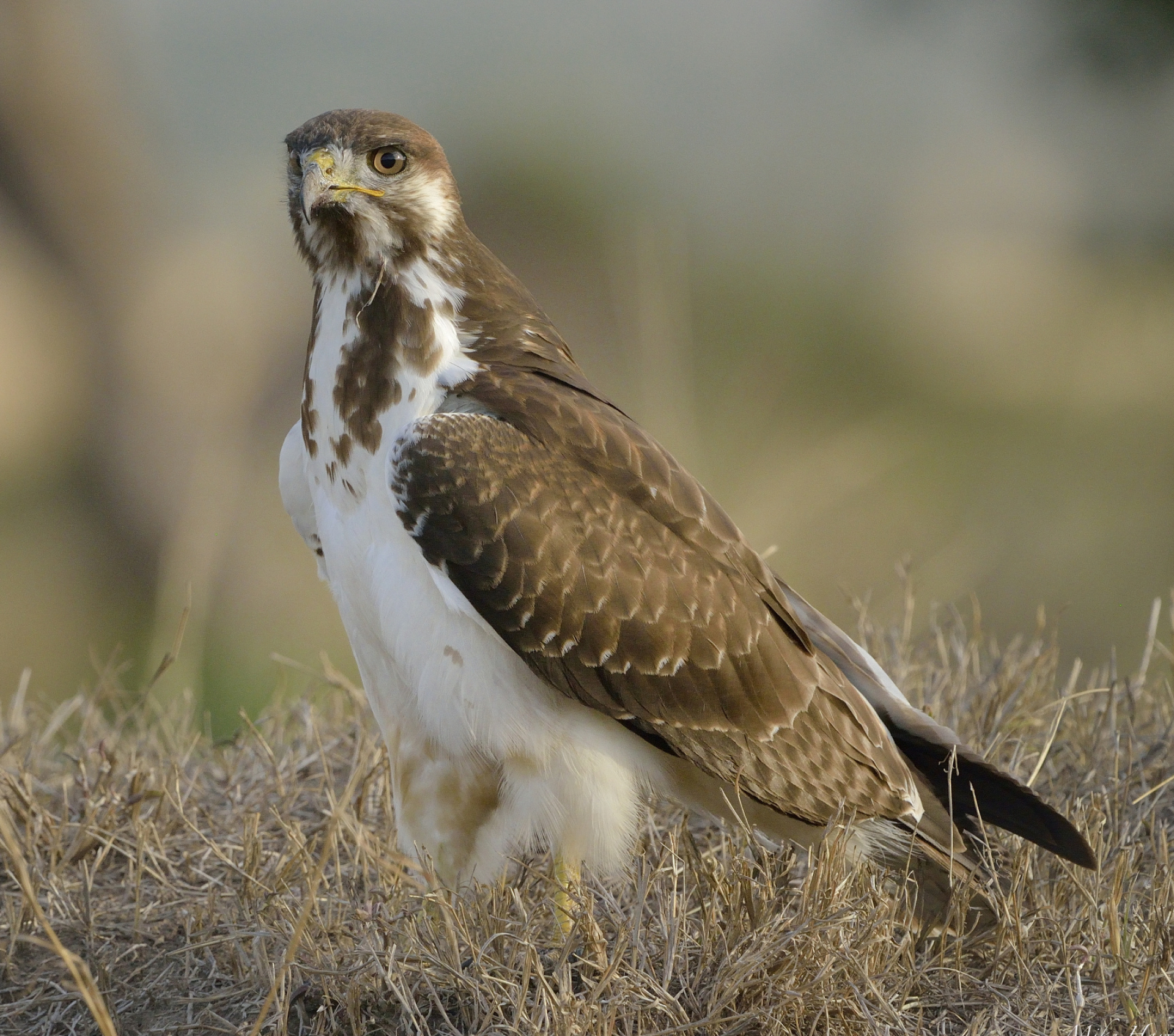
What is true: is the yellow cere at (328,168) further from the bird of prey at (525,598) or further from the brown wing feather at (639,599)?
the brown wing feather at (639,599)

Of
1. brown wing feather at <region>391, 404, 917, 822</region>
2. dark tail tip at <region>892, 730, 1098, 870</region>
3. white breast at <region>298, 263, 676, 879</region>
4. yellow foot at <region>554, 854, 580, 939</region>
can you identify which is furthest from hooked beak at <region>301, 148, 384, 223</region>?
dark tail tip at <region>892, 730, 1098, 870</region>

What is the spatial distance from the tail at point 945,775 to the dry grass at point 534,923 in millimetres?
88

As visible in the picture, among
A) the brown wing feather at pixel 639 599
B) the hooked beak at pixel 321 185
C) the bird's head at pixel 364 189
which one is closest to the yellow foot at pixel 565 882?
the brown wing feather at pixel 639 599

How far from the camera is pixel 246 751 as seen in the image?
3684 mm

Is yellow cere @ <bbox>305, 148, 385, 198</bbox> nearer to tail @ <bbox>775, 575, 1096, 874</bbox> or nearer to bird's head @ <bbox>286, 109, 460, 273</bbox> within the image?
bird's head @ <bbox>286, 109, 460, 273</bbox>

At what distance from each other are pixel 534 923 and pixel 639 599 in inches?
25.7

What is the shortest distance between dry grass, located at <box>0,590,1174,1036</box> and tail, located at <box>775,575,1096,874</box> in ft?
0.29

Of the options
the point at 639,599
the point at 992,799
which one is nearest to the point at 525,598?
the point at 639,599

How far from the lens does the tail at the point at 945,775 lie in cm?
267

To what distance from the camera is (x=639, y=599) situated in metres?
2.70

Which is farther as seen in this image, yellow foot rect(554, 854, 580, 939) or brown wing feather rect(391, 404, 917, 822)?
yellow foot rect(554, 854, 580, 939)

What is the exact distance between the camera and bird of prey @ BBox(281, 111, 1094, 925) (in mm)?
2623

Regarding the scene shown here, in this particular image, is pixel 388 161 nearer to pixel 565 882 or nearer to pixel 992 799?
pixel 565 882

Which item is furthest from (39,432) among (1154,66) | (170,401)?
(1154,66)
